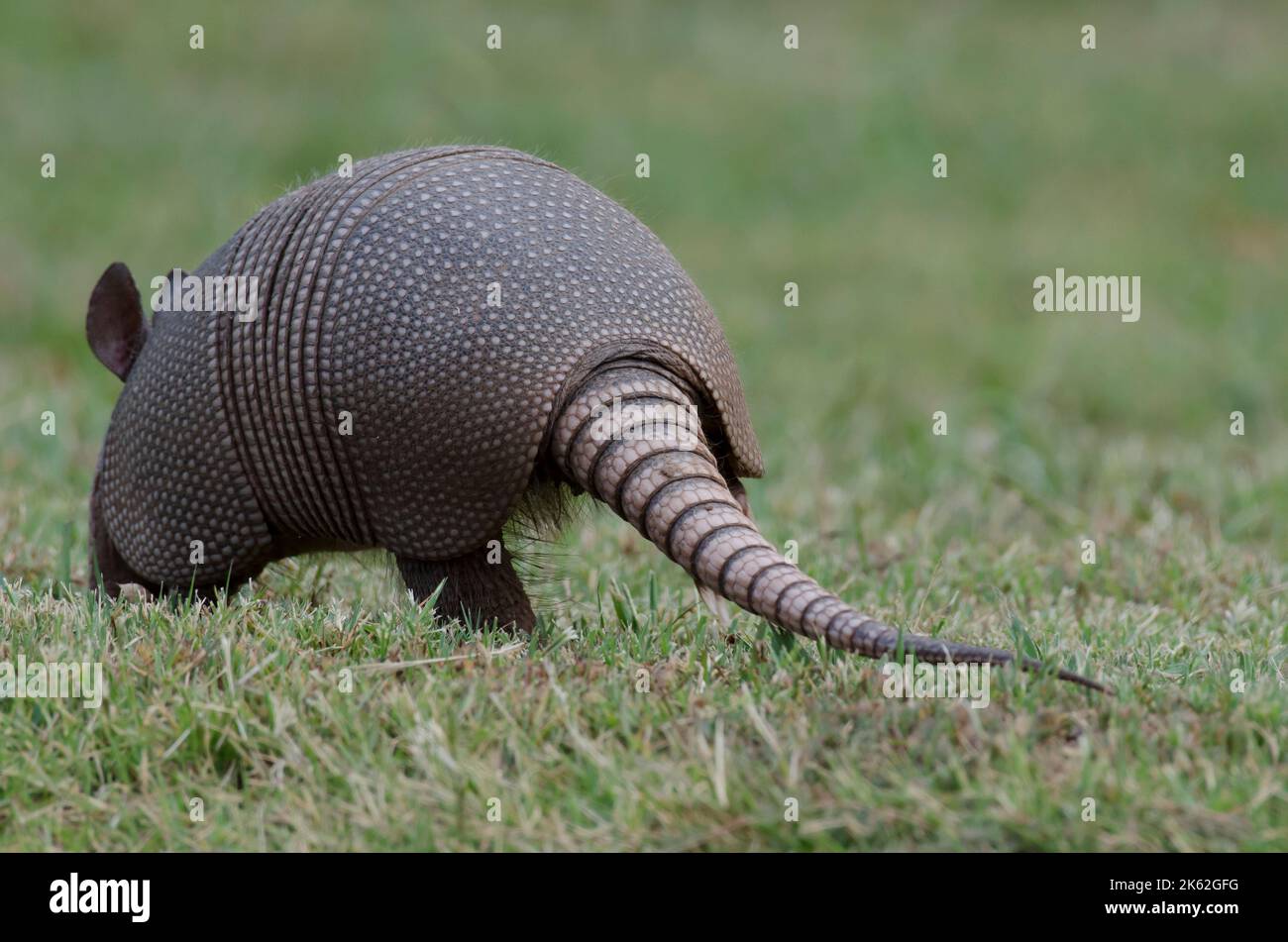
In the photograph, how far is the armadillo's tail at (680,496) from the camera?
11.3 feet

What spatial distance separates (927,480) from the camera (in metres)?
7.21

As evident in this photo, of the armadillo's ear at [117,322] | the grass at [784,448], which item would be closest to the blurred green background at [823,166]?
the grass at [784,448]

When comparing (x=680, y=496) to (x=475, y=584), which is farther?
(x=475, y=584)

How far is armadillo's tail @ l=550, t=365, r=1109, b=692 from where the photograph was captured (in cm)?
346

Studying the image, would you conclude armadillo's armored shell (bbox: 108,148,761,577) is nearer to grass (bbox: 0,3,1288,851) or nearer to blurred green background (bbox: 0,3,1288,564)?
grass (bbox: 0,3,1288,851)

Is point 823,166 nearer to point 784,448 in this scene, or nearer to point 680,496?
point 784,448

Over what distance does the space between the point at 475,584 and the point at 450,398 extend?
62 cm

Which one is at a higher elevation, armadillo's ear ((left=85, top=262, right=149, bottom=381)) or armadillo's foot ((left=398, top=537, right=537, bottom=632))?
armadillo's ear ((left=85, top=262, right=149, bottom=381))

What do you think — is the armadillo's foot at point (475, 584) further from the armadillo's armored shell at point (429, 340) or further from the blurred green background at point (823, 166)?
the blurred green background at point (823, 166)

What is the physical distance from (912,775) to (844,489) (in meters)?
4.05

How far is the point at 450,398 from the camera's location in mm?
3791

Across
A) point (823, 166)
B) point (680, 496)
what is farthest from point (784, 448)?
point (823, 166)

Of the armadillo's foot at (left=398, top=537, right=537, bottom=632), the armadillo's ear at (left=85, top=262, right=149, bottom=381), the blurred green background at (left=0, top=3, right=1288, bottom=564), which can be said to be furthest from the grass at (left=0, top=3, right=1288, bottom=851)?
the armadillo's ear at (left=85, top=262, right=149, bottom=381)
